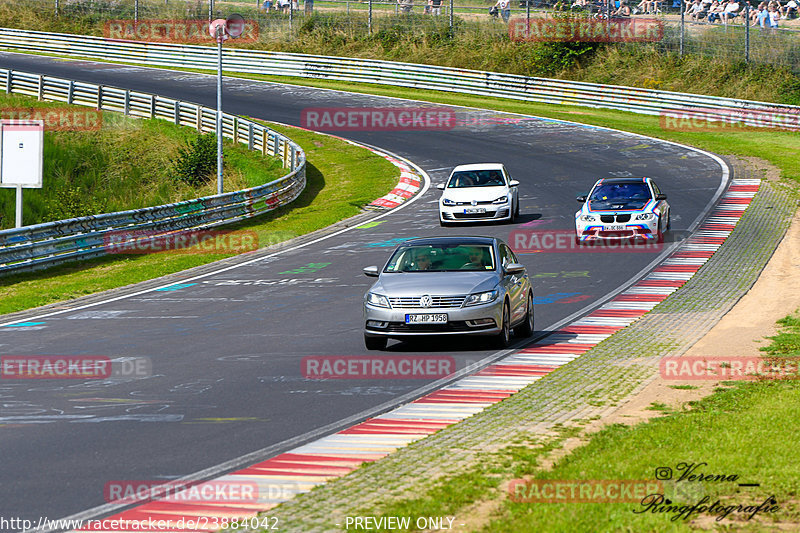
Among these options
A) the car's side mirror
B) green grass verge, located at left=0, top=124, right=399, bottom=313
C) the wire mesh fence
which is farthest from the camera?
the wire mesh fence

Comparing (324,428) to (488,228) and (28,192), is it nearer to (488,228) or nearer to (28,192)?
(488,228)

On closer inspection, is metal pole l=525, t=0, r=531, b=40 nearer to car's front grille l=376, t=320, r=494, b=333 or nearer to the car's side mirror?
the car's side mirror

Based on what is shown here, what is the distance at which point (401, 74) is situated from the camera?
6047 centimetres

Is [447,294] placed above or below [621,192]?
below

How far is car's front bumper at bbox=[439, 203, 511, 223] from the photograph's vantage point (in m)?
29.0

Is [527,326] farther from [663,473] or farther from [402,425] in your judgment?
[663,473]

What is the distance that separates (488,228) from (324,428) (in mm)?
19056

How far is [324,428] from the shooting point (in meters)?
10.4

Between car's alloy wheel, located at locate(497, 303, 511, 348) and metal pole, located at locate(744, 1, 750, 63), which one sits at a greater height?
metal pole, located at locate(744, 1, 750, 63)

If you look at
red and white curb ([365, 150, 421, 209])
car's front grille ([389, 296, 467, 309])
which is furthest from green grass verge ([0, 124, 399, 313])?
car's front grille ([389, 296, 467, 309])

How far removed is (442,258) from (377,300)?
146cm

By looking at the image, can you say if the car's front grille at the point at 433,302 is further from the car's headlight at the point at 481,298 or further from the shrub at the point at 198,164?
the shrub at the point at 198,164

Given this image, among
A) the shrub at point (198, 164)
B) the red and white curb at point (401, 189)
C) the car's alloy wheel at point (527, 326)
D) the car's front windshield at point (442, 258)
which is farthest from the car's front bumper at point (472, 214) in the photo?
the shrub at point (198, 164)

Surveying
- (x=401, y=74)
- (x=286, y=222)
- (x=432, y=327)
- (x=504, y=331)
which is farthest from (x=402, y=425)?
(x=401, y=74)
